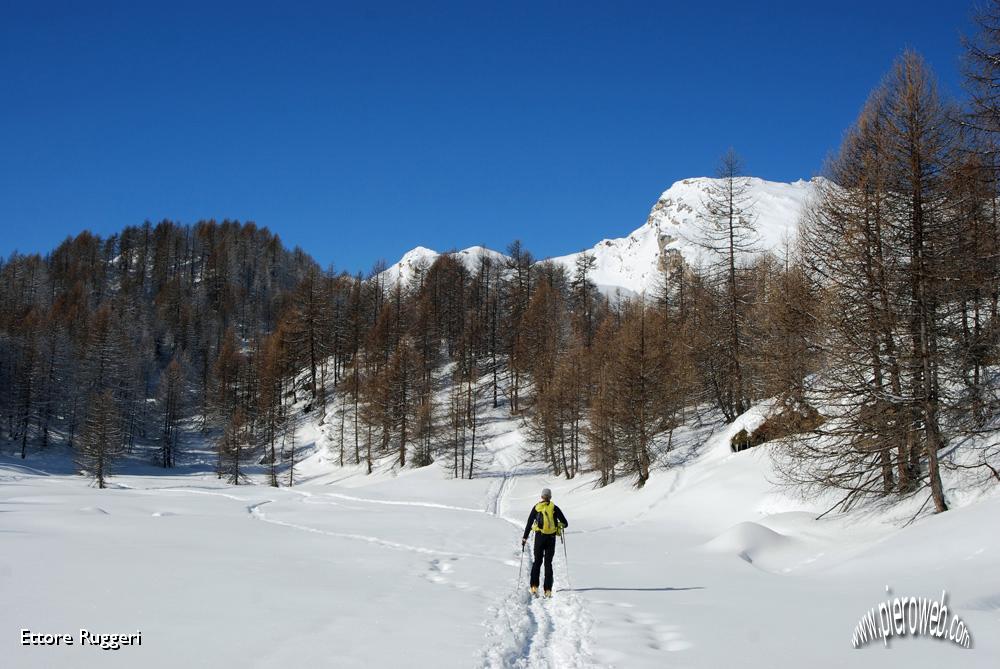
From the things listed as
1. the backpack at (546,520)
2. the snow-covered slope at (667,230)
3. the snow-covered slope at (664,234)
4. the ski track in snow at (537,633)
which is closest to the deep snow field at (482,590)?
the ski track in snow at (537,633)

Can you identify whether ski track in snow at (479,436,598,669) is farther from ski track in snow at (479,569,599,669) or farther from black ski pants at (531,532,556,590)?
black ski pants at (531,532,556,590)

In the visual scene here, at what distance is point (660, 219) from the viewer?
13362 cm

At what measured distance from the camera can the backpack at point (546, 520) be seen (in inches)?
405

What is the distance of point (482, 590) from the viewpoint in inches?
386

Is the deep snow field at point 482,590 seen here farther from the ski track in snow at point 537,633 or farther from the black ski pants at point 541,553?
the black ski pants at point 541,553

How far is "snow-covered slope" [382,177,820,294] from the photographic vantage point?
110938 mm

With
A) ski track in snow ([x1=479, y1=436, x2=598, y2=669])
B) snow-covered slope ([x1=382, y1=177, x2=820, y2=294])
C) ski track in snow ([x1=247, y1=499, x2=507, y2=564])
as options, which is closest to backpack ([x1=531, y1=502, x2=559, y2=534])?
ski track in snow ([x1=479, y1=436, x2=598, y2=669])

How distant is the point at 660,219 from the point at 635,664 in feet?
445

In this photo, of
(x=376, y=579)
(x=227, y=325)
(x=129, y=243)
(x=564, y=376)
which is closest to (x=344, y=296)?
(x=227, y=325)

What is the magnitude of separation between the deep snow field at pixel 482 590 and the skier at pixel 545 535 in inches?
14.7

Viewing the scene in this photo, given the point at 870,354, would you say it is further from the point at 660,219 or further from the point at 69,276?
the point at 69,276

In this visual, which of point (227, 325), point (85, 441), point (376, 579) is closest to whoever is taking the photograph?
point (376, 579)

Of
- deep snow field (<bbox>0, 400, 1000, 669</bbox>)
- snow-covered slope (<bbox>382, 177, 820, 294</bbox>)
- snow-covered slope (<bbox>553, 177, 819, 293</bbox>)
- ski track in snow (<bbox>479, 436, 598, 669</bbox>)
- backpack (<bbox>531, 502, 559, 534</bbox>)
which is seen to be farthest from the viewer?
snow-covered slope (<bbox>553, 177, 819, 293</bbox>)

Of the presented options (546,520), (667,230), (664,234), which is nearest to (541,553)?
(546,520)
